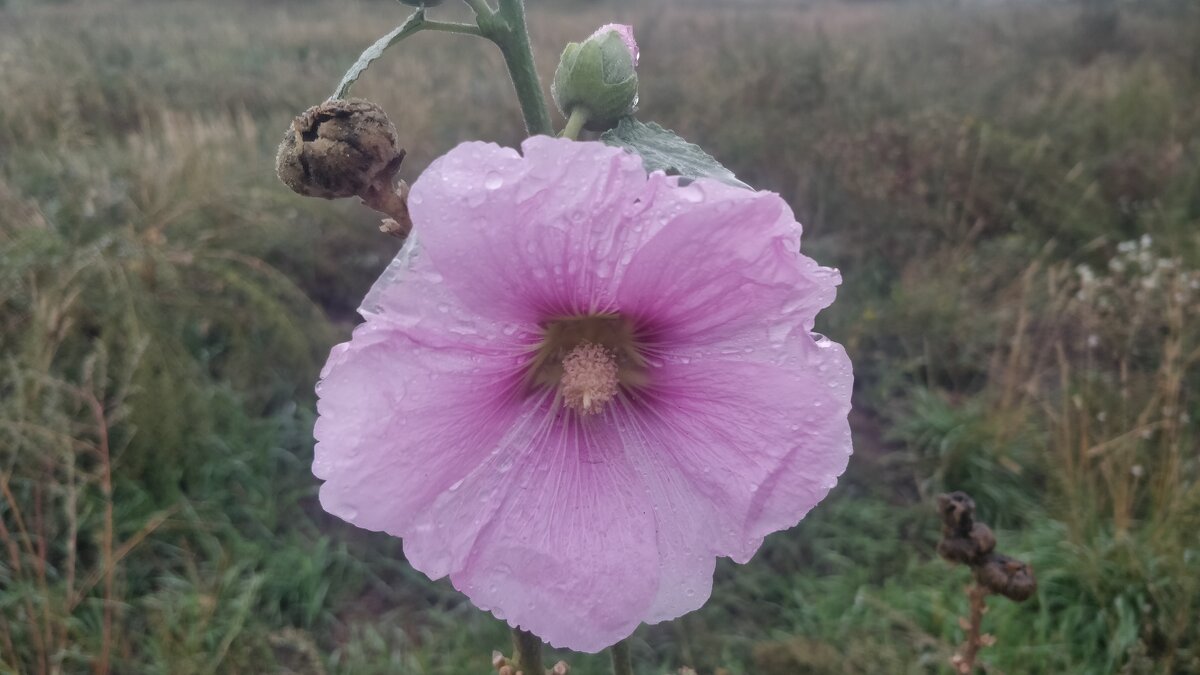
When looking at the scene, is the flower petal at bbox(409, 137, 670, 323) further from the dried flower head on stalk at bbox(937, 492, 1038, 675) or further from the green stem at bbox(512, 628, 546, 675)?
the dried flower head on stalk at bbox(937, 492, 1038, 675)

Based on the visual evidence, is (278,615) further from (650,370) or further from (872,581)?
(650,370)

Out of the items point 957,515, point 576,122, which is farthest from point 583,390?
point 957,515

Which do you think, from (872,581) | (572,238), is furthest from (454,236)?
(872,581)

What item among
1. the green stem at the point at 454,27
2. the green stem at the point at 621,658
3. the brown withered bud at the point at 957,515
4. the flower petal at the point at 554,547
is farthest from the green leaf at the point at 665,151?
the brown withered bud at the point at 957,515

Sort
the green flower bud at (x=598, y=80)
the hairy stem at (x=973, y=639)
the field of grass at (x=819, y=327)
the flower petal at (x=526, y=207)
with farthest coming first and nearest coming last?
the field of grass at (x=819, y=327), the hairy stem at (x=973, y=639), the green flower bud at (x=598, y=80), the flower petal at (x=526, y=207)

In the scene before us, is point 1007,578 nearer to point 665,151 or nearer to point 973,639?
point 973,639

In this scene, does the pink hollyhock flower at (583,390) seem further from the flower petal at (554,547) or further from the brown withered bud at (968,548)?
the brown withered bud at (968,548)
